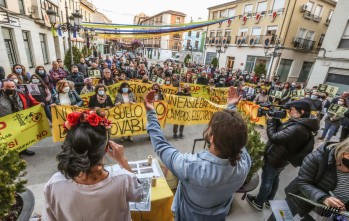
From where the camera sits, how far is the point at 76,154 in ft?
3.79

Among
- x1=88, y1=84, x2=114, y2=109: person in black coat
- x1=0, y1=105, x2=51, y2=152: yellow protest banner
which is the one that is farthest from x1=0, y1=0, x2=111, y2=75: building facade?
x1=0, y1=105, x2=51, y2=152: yellow protest banner

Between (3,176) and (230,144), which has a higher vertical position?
(230,144)

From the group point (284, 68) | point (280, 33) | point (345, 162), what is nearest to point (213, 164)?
point (345, 162)

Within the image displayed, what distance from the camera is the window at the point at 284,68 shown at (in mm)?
20561

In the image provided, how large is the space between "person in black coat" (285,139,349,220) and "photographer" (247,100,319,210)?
1.74ft

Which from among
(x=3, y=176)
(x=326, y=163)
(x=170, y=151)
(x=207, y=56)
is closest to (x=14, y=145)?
(x=3, y=176)

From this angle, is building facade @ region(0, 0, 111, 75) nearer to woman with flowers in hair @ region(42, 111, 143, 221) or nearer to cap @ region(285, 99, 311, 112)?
woman with flowers in hair @ region(42, 111, 143, 221)

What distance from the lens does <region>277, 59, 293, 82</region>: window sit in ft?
67.5

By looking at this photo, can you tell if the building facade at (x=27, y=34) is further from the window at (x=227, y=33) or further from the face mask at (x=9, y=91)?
the window at (x=227, y=33)

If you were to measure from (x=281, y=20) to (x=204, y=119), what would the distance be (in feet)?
65.0

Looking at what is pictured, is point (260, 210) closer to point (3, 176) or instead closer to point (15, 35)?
point (3, 176)

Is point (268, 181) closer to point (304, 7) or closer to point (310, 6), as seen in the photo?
point (304, 7)

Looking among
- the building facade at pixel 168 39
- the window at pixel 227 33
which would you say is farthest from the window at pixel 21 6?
the building facade at pixel 168 39

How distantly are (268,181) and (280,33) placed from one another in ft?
70.2
